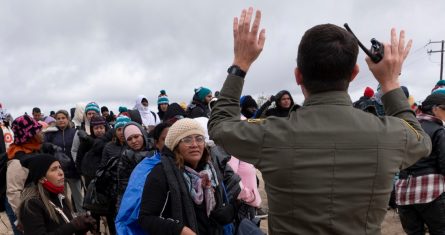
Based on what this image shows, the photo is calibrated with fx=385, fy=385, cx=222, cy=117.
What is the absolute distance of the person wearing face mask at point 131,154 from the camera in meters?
4.21

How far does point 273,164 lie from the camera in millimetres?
1347

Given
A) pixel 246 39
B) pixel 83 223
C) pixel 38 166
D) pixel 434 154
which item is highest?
pixel 246 39

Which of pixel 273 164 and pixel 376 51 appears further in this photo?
pixel 376 51

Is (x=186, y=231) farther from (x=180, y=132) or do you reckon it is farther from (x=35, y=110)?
(x=35, y=110)

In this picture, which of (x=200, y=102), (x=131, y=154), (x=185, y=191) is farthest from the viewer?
(x=200, y=102)

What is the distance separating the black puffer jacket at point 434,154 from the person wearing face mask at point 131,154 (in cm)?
280

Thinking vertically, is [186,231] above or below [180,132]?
below

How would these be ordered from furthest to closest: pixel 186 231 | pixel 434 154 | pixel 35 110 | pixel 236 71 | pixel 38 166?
pixel 35 110, pixel 434 154, pixel 38 166, pixel 186 231, pixel 236 71

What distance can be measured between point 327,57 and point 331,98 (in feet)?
0.50

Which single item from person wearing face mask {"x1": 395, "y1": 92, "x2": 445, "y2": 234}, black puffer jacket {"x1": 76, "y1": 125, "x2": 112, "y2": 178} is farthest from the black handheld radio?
black puffer jacket {"x1": 76, "y1": 125, "x2": 112, "y2": 178}

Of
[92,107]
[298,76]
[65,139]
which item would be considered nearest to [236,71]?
[298,76]

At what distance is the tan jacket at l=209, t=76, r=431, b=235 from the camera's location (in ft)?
4.34

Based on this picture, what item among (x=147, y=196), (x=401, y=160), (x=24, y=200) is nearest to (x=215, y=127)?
(x=401, y=160)

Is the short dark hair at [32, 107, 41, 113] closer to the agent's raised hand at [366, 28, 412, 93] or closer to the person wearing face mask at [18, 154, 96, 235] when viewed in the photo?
the person wearing face mask at [18, 154, 96, 235]
